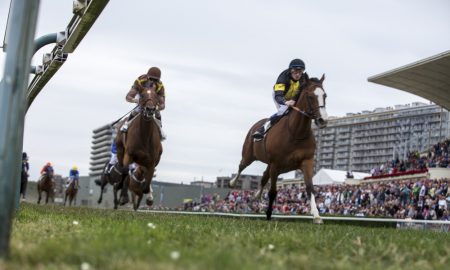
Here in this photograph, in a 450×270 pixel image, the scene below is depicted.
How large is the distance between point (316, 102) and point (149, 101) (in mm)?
3449

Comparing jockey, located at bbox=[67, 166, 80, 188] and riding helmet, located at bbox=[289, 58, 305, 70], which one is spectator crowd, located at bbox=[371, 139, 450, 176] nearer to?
jockey, located at bbox=[67, 166, 80, 188]

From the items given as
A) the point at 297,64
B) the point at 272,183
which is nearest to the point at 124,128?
the point at 272,183

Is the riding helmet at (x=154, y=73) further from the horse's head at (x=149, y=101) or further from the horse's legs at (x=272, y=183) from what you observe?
the horse's legs at (x=272, y=183)

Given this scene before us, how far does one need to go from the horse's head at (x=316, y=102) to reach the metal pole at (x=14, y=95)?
25.0 feet

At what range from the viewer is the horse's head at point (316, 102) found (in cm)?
1118

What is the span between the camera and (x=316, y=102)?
37.1 feet

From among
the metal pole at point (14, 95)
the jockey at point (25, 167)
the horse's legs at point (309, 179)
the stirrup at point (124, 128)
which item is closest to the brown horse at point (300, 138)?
the horse's legs at point (309, 179)

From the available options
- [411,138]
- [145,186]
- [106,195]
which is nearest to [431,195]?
[145,186]

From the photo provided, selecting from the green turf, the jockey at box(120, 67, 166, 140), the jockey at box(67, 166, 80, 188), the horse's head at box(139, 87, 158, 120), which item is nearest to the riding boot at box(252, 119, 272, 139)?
the jockey at box(120, 67, 166, 140)

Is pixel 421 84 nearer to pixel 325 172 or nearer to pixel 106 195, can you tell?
pixel 325 172

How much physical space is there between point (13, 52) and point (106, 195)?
2332 inches

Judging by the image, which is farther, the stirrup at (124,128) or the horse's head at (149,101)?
the stirrup at (124,128)

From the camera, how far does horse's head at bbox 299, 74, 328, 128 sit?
11.2m

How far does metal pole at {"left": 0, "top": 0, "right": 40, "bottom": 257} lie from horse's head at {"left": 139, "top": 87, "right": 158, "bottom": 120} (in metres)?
8.53
